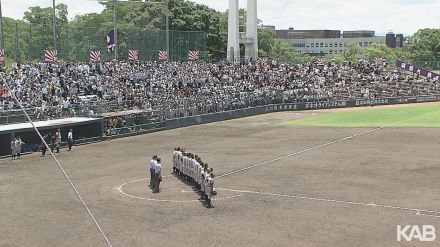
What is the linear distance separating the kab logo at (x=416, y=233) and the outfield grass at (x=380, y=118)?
28.3 metres

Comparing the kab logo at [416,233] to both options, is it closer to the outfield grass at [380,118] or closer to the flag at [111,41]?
the outfield grass at [380,118]

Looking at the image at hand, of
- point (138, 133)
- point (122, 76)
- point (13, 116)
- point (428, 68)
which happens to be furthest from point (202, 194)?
point (428, 68)

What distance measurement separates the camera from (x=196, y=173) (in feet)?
Answer: 71.9

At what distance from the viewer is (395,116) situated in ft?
166

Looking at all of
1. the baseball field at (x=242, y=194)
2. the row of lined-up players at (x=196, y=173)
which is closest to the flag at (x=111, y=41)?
the baseball field at (x=242, y=194)

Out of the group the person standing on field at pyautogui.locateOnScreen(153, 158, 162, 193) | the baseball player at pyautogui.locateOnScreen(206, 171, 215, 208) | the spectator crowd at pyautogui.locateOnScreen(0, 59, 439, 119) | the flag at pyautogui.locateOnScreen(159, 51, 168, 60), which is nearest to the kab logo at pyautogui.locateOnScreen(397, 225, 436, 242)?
the baseball player at pyautogui.locateOnScreen(206, 171, 215, 208)

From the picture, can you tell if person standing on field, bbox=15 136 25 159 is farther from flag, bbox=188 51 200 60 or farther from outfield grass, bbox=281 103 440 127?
flag, bbox=188 51 200 60

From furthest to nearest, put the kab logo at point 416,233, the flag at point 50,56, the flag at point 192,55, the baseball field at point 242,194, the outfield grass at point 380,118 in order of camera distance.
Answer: the flag at point 192,55 < the flag at point 50,56 < the outfield grass at point 380,118 < the baseball field at point 242,194 < the kab logo at point 416,233

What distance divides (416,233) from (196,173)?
30.0 feet

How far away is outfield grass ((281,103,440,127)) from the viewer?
147 ft

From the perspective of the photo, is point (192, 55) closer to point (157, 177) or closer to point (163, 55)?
point (163, 55)

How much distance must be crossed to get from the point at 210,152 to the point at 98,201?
12.6 metres

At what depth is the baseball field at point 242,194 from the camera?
16.1 m

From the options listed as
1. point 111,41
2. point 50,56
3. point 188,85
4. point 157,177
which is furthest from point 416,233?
point 111,41
